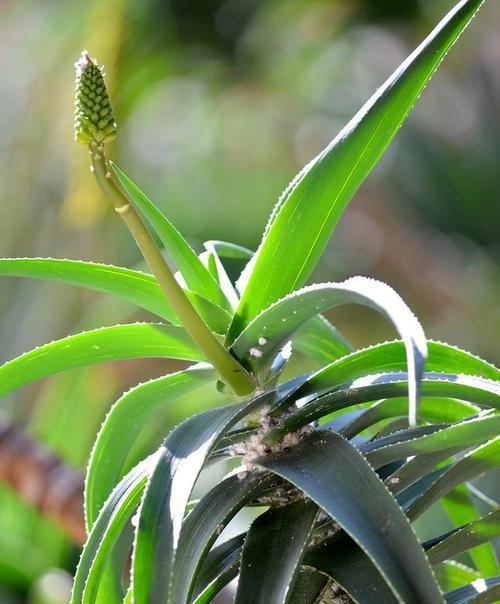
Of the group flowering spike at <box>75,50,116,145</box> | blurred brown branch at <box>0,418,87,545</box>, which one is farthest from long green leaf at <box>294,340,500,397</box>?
blurred brown branch at <box>0,418,87,545</box>

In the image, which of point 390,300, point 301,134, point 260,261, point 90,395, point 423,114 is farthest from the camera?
point 423,114

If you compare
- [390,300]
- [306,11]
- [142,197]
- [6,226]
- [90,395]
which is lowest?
[390,300]

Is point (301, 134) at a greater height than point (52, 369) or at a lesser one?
greater

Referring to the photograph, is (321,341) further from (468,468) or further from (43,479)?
(43,479)

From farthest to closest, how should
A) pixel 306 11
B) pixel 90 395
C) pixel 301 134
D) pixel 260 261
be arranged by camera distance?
pixel 301 134 < pixel 306 11 < pixel 90 395 < pixel 260 261

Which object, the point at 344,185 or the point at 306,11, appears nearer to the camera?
the point at 344,185

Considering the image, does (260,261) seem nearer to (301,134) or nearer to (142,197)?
(142,197)

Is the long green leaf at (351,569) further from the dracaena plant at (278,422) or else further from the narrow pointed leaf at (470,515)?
the narrow pointed leaf at (470,515)

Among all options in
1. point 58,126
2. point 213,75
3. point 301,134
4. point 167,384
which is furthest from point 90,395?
point 301,134
